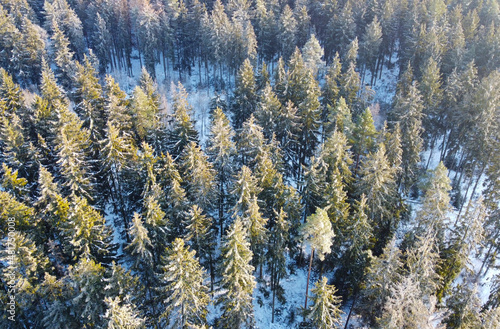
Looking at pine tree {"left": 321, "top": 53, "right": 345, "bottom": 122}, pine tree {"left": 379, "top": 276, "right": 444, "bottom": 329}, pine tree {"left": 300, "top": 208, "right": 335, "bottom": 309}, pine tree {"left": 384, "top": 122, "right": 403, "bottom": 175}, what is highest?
pine tree {"left": 321, "top": 53, "right": 345, "bottom": 122}

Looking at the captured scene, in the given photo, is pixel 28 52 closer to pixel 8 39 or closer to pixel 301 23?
pixel 8 39

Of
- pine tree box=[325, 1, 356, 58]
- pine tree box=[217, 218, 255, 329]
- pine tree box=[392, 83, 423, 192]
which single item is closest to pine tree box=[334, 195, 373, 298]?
pine tree box=[217, 218, 255, 329]

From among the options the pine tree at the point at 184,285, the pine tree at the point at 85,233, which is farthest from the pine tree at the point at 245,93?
the pine tree at the point at 184,285

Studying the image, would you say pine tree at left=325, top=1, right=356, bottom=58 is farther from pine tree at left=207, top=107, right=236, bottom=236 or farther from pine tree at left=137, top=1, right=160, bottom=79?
pine tree at left=207, top=107, right=236, bottom=236

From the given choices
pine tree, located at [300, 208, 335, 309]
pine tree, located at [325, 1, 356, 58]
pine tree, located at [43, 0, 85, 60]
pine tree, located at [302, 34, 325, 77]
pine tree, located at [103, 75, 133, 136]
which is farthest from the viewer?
pine tree, located at [43, 0, 85, 60]

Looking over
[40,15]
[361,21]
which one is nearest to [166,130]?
[361,21]

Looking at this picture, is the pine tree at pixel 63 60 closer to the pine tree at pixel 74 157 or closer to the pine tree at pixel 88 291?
the pine tree at pixel 74 157

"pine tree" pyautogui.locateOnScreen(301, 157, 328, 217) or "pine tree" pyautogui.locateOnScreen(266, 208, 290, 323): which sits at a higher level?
"pine tree" pyautogui.locateOnScreen(301, 157, 328, 217)
